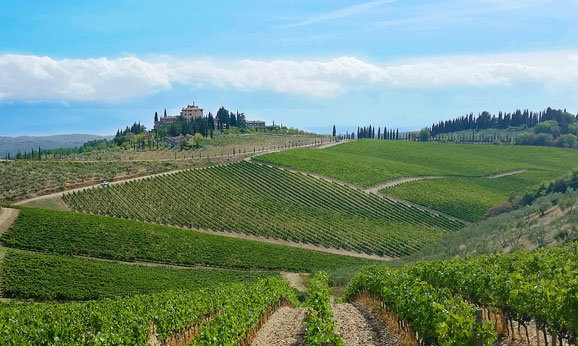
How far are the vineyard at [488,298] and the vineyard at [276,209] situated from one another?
39444mm

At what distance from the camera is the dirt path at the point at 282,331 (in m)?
21.5

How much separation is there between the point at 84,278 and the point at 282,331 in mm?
23890

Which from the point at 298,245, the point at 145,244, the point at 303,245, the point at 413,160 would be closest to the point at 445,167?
the point at 413,160

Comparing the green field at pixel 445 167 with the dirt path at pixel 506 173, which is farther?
the dirt path at pixel 506 173

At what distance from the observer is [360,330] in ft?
74.7

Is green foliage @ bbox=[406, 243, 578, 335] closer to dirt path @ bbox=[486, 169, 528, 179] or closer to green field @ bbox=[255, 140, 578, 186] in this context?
green field @ bbox=[255, 140, 578, 186]

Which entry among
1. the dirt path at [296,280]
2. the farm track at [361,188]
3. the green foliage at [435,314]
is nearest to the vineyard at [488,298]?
the green foliage at [435,314]

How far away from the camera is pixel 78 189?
76375 mm

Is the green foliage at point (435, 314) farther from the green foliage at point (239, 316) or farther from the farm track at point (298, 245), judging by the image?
the farm track at point (298, 245)

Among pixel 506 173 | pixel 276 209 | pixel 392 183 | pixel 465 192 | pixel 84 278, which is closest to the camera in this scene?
pixel 84 278

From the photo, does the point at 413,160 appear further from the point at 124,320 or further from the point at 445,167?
the point at 124,320

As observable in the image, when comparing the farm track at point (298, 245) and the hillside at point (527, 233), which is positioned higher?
the hillside at point (527, 233)

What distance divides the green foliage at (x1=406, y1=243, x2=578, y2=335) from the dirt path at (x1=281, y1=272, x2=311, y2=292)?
1835 cm

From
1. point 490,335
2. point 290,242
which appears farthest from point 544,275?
point 290,242
